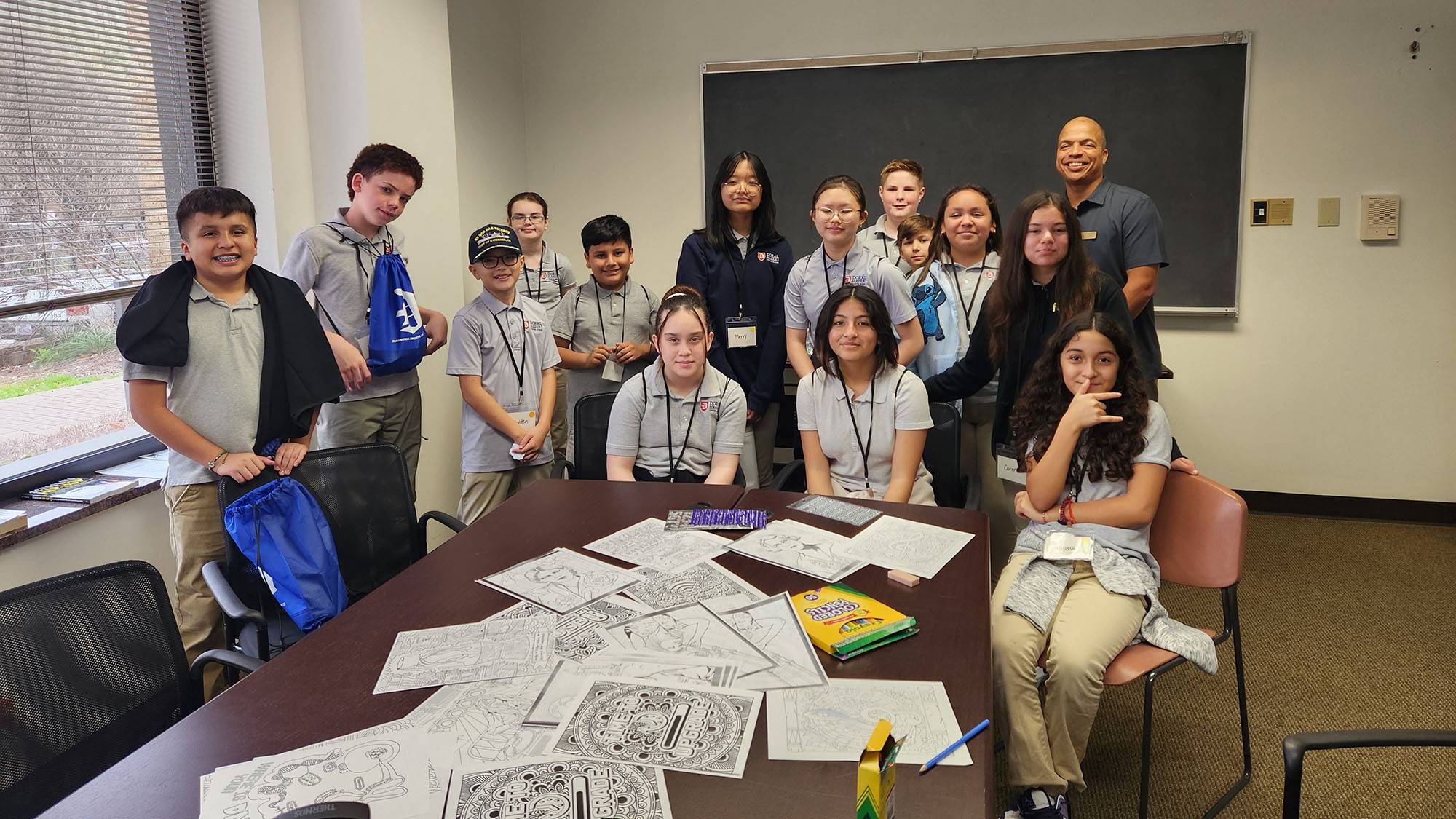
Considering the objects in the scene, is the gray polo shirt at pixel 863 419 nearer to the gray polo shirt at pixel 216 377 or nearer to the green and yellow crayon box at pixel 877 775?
the gray polo shirt at pixel 216 377

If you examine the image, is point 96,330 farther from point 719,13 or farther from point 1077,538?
point 719,13

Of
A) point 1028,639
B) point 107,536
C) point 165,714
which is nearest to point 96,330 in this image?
point 107,536

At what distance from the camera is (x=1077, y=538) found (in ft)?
7.51

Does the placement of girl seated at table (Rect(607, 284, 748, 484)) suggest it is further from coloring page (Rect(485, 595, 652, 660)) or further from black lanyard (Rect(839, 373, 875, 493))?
coloring page (Rect(485, 595, 652, 660))

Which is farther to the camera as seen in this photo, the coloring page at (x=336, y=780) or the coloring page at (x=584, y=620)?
the coloring page at (x=584, y=620)

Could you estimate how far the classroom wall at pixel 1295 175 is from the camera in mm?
4293

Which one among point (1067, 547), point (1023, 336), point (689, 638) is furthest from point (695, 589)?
point (1023, 336)

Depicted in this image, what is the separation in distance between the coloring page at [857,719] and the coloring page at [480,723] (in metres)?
0.35

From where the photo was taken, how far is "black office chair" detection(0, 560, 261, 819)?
5.09ft

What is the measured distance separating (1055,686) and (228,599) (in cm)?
184

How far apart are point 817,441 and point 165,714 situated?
1800mm

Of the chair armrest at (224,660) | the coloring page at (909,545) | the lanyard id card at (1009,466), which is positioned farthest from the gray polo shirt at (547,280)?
the chair armrest at (224,660)

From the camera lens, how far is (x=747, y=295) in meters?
3.61

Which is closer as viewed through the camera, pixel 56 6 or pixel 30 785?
pixel 30 785
